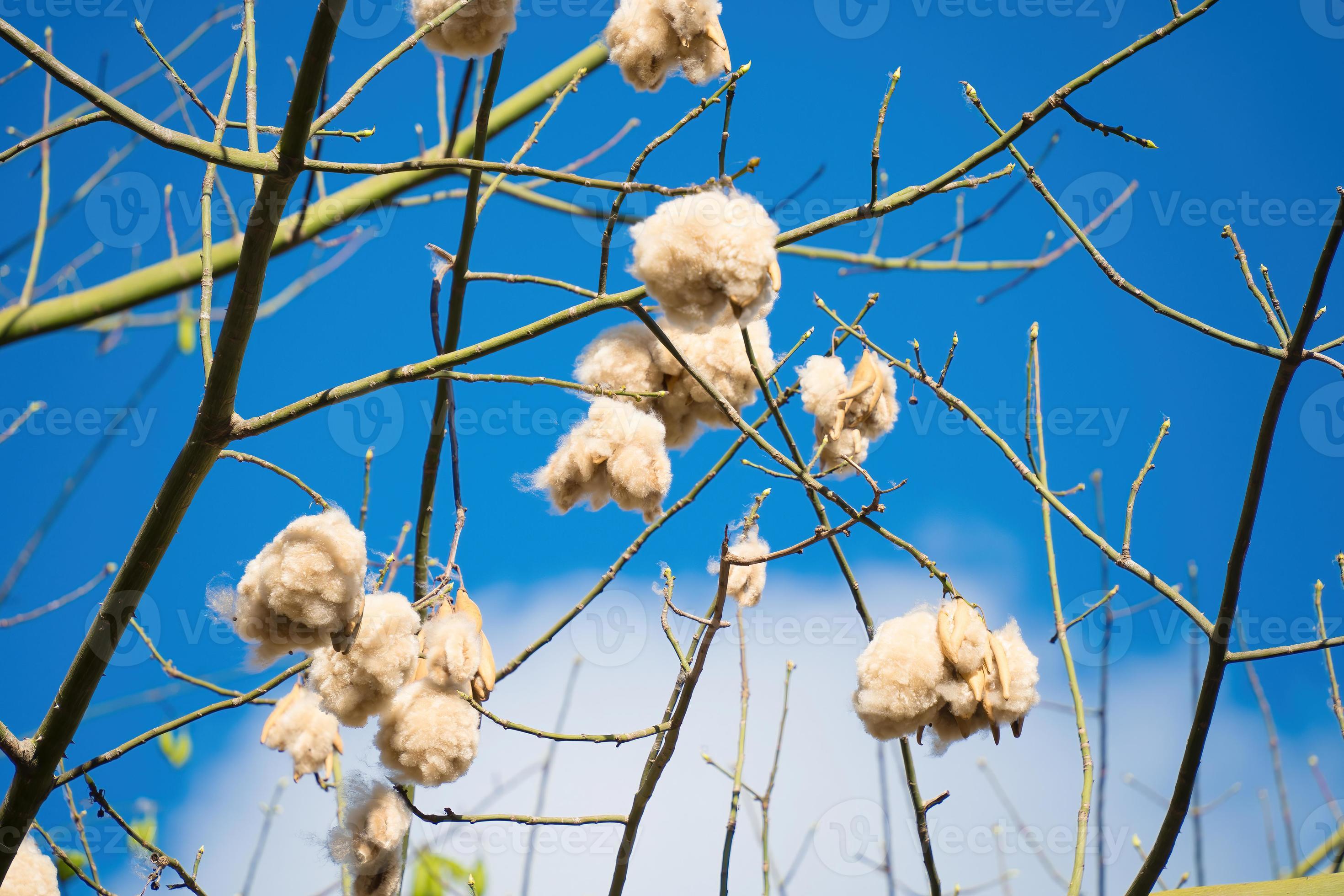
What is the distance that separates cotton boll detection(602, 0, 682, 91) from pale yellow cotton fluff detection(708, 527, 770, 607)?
3.18ft

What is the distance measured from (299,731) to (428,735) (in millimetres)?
889

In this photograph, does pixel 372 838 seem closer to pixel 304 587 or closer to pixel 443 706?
pixel 443 706

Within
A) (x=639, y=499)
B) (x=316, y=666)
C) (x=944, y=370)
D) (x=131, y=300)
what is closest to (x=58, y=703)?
(x=316, y=666)

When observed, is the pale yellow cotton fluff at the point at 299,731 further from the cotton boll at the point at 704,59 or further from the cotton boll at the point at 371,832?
the cotton boll at the point at 704,59

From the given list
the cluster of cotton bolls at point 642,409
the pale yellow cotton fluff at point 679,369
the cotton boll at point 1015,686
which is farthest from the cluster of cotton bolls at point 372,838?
the cotton boll at point 1015,686

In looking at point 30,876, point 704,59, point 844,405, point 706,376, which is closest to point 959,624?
point 844,405

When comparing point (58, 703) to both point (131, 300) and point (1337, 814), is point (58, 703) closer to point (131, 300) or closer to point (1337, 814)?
point (131, 300)

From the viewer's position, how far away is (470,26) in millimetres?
1727

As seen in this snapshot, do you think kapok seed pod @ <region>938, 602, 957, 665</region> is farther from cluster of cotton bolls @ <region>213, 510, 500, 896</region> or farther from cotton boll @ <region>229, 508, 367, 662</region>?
cotton boll @ <region>229, 508, 367, 662</region>

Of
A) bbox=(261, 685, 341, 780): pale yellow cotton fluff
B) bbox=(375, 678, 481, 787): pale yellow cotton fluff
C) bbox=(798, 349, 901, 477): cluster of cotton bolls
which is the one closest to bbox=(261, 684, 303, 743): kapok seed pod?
bbox=(261, 685, 341, 780): pale yellow cotton fluff

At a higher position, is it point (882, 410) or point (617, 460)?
point (882, 410)

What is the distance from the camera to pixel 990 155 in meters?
1.43

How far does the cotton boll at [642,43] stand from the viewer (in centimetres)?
174

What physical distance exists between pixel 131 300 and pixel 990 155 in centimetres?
229
